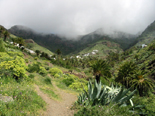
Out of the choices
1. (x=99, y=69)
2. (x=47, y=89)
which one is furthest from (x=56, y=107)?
(x=99, y=69)

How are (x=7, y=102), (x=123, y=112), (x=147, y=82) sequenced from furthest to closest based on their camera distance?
(x=147, y=82) < (x=123, y=112) < (x=7, y=102)

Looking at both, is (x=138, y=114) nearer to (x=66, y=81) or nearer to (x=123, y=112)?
(x=123, y=112)

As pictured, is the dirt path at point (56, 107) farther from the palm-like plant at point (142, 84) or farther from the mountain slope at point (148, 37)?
the mountain slope at point (148, 37)

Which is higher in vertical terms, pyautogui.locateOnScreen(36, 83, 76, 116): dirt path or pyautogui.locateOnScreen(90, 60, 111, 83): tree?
pyautogui.locateOnScreen(90, 60, 111, 83): tree

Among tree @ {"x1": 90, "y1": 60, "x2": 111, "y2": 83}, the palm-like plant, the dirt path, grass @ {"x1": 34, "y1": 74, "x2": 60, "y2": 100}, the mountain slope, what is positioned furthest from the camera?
the mountain slope

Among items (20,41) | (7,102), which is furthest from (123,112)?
(20,41)

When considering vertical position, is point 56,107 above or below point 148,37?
below

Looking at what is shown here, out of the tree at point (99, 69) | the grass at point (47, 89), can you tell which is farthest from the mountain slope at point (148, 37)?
the grass at point (47, 89)

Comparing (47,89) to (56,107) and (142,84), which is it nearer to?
(56,107)

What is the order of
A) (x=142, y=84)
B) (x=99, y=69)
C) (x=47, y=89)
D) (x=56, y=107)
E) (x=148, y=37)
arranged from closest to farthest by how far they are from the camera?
1. (x=56, y=107)
2. (x=47, y=89)
3. (x=142, y=84)
4. (x=99, y=69)
5. (x=148, y=37)

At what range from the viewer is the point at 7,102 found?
383cm

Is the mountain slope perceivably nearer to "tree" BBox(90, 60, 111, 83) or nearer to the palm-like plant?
the palm-like plant

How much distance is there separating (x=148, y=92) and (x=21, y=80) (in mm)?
15397

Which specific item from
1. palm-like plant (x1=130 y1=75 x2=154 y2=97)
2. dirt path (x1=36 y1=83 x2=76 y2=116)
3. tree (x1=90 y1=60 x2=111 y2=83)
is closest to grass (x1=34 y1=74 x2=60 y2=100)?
dirt path (x1=36 y1=83 x2=76 y2=116)
